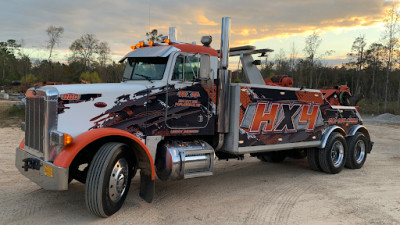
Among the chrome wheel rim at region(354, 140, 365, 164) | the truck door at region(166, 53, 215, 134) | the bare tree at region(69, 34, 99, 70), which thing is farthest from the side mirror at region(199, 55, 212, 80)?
the bare tree at region(69, 34, 99, 70)

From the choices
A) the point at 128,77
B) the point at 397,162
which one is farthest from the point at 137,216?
the point at 397,162

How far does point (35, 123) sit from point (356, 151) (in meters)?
8.10

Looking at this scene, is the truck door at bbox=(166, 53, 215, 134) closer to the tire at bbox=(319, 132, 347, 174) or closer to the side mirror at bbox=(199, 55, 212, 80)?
the side mirror at bbox=(199, 55, 212, 80)

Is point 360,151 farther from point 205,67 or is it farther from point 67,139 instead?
point 67,139

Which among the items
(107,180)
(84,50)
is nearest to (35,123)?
(107,180)

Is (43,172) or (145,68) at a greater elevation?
(145,68)

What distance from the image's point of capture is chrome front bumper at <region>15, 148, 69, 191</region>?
413 cm

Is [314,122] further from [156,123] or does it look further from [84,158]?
[84,158]

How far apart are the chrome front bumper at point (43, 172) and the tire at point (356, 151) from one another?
7.31 meters

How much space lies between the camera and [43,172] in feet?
14.3

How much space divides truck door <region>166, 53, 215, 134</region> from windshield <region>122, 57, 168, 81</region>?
236 millimetres

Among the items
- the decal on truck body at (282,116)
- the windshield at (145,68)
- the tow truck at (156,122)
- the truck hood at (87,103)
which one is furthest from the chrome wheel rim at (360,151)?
the truck hood at (87,103)

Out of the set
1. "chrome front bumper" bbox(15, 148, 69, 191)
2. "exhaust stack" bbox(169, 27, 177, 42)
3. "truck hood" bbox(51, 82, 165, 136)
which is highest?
"exhaust stack" bbox(169, 27, 177, 42)

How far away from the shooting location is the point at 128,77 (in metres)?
5.89
